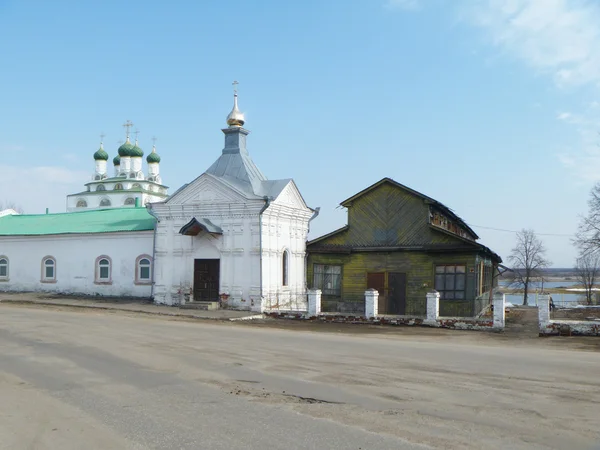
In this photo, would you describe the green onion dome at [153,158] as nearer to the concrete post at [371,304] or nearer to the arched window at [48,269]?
the arched window at [48,269]

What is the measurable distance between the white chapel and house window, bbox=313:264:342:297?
120 cm

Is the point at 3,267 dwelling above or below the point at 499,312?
Answer: above

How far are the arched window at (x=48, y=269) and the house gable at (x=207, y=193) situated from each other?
31.2 ft

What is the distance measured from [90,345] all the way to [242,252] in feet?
39.3

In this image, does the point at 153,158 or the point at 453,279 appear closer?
the point at 453,279

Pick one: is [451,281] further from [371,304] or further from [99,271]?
[99,271]

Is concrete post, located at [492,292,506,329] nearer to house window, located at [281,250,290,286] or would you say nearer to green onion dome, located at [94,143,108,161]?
house window, located at [281,250,290,286]

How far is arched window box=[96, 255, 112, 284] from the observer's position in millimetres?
30469

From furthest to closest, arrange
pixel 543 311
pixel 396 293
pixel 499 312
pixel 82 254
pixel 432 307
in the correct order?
pixel 82 254
pixel 396 293
pixel 432 307
pixel 499 312
pixel 543 311

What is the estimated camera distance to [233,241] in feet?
84.6

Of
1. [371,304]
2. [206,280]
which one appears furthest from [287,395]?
[206,280]

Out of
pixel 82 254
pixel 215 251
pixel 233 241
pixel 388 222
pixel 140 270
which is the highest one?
pixel 388 222

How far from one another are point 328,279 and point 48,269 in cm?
1628

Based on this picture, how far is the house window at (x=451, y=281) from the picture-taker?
23594 mm
